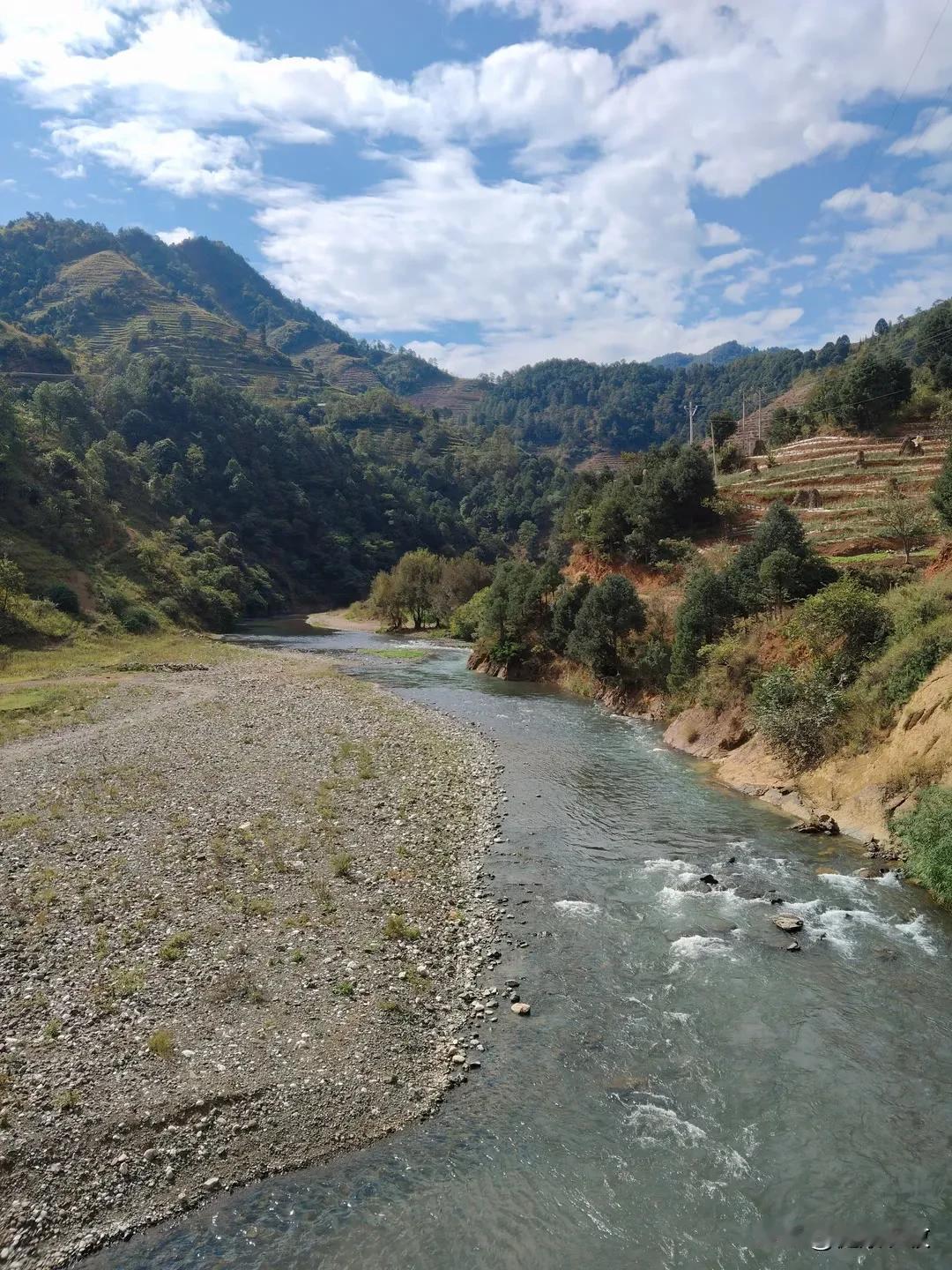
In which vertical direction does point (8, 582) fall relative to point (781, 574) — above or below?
below

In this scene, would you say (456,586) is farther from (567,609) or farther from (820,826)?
(820,826)

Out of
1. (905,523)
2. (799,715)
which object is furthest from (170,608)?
(799,715)

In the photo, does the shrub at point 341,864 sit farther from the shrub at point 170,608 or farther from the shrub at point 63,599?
the shrub at point 170,608

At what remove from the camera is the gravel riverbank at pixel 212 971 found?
1038 centimetres

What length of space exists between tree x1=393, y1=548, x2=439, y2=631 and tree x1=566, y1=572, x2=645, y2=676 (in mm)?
52523

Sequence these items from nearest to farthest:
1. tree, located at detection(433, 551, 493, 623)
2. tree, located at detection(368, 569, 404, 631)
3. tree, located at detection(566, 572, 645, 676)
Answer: tree, located at detection(566, 572, 645, 676) → tree, located at detection(433, 551, 493, 623) → tree, located at detection(368, 569, 404, 631)

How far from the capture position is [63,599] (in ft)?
209

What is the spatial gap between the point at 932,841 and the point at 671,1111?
1102cm

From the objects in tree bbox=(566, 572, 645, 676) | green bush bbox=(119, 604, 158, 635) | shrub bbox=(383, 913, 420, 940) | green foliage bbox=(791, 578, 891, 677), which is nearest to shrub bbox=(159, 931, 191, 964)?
shrub bbox=(383, 913, 420, 940)

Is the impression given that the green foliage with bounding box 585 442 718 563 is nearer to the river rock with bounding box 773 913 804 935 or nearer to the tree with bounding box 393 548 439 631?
the tree with bounding box 393 548 439 631

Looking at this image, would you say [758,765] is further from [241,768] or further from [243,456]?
[243,456]

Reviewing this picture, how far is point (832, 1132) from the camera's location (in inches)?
424

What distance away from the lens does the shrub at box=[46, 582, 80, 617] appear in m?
63.1

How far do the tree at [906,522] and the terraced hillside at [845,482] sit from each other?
628 mm
